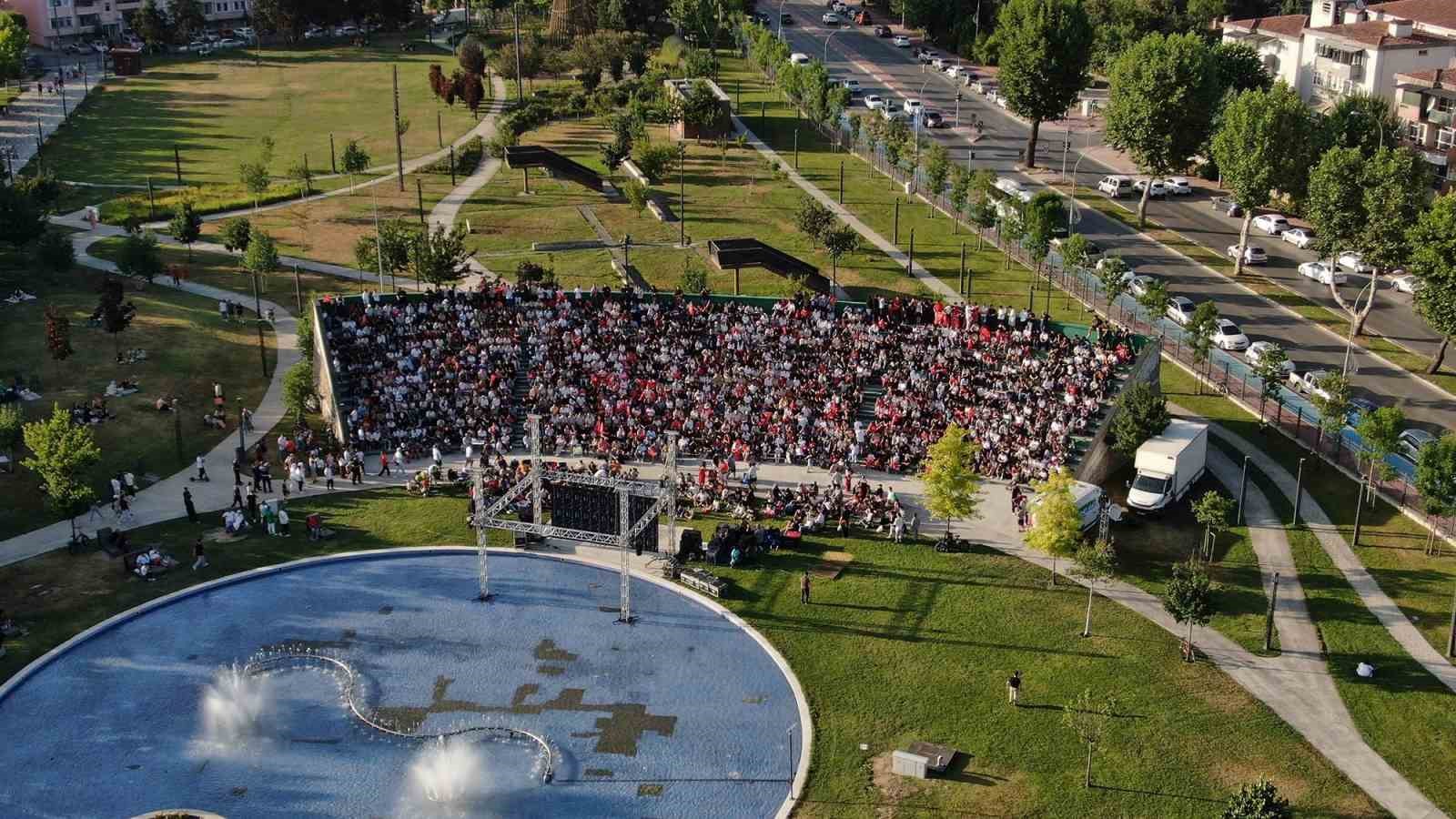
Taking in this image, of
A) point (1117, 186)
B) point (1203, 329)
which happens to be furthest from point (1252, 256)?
point (1203, 329)

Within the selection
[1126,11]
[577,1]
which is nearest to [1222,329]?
[1126,11]

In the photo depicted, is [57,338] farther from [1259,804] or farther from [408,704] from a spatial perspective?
[1259,804]

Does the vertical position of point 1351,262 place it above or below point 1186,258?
above

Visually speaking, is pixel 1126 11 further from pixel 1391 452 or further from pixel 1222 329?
pixel 1391 452

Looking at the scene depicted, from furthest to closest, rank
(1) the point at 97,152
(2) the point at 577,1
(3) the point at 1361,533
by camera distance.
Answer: (2) the point at 577,1 < (1) the point at 97,152 < (3) the point at 1361,533

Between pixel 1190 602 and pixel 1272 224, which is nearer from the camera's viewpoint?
pixel 1190 602

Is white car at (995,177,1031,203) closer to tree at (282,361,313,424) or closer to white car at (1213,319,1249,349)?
white car at (1213,319,1249,349)

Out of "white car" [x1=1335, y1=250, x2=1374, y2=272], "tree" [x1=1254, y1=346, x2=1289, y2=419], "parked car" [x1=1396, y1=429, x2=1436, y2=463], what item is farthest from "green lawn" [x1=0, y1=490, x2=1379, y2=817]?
"white car" [x1=1335, y1=250, x2=1374, y2=272]
